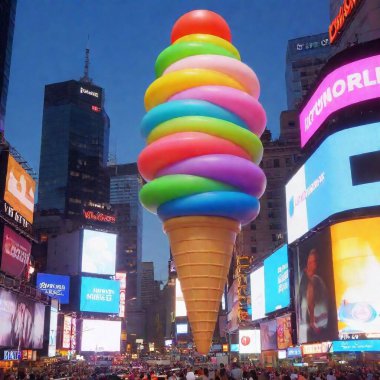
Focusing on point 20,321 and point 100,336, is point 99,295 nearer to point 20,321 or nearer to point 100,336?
point 100,336

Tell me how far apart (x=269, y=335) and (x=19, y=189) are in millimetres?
27544

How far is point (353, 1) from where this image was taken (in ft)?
140

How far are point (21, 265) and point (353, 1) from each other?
117 ft

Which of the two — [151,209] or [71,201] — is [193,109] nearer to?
[151,209]

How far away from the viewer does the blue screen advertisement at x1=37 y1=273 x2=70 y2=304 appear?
86.1 metres

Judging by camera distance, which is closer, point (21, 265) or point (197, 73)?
point (197, 73)

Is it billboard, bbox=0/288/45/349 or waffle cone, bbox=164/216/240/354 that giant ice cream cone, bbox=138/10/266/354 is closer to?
waffle cone, bbox=164/216/240/354

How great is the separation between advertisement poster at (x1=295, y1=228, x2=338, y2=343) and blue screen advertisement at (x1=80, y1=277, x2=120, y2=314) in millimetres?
58038

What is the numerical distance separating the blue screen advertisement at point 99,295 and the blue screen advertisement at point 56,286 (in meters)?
3.25

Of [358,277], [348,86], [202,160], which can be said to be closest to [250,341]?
[358,277]

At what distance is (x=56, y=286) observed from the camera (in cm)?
8725

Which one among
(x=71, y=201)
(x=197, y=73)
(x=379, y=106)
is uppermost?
(x=71, y=201)

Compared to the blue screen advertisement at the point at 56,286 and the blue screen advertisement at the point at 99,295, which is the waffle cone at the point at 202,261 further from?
the blue screen advertisement at the point at 99,295

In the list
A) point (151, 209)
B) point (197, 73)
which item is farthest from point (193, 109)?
point (151, 209)
